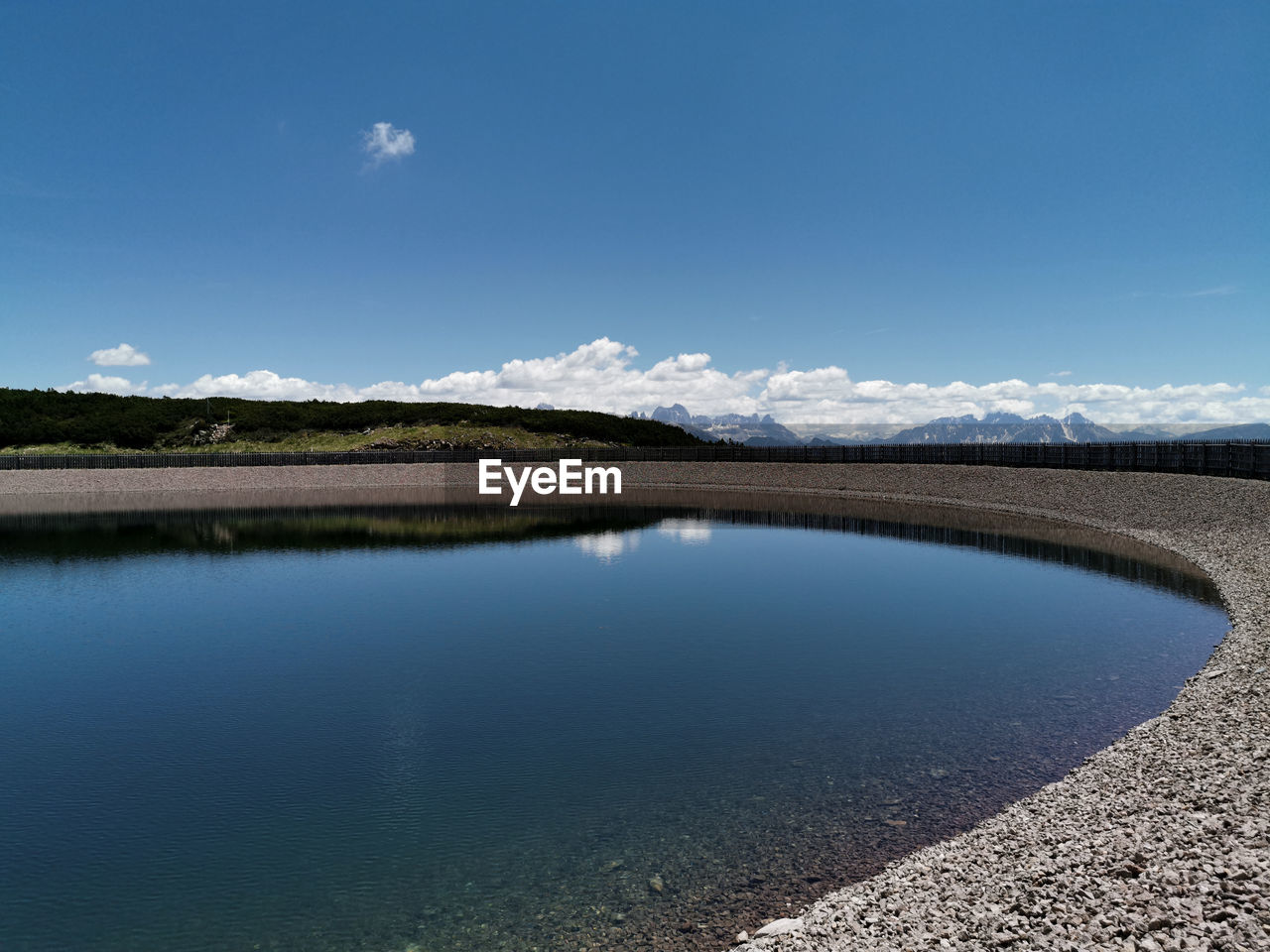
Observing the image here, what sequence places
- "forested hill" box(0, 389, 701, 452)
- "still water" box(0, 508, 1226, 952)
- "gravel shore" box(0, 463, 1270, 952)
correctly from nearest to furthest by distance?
1. "gravel shore" box(0, 463, 1270, 952)
2. "still water" box(0, 508, 1226, 952)
3. "forested hill" box(0, 389, 701, 452)

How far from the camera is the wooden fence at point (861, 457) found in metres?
52.8

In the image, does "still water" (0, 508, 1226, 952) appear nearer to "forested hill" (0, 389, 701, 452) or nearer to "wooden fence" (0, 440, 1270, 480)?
"wooden fence" (0, 440, 1270, 480)

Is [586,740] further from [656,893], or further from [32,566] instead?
[32,566]

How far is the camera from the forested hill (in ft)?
489

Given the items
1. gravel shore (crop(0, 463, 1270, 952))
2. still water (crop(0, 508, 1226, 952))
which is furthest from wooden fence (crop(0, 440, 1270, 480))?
gravel shore (crop(0, 463, 1270, 952))

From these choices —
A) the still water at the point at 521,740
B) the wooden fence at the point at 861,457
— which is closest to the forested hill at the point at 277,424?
the wooden fence at the point at 861,457

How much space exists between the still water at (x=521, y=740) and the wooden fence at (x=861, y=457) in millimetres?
A: 23694

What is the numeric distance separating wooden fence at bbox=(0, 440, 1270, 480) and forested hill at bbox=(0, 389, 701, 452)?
105 feet

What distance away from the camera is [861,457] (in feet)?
311

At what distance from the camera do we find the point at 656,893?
35.5 feet

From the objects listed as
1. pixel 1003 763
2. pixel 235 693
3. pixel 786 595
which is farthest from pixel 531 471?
pixel 1003 763

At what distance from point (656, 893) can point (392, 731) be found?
863cm

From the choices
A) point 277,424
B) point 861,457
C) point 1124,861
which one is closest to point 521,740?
point 1124,861

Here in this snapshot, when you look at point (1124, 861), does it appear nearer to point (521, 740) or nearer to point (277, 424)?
point (521, 740)
